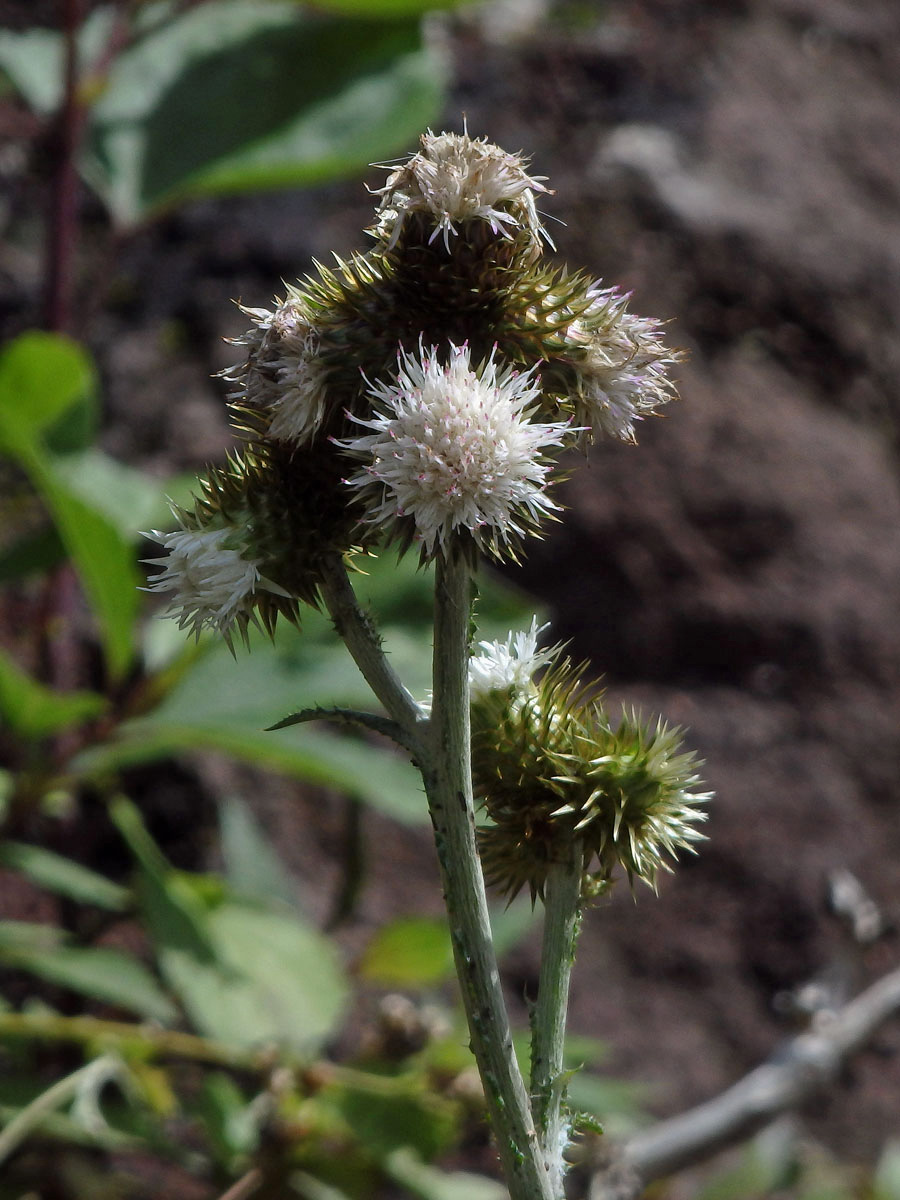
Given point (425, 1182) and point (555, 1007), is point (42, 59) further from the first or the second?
point (555, 1007)

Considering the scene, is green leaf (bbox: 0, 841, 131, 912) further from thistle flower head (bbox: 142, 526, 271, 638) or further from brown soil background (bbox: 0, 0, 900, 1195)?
thistle flower head (bbox: 142, 526, 271, 638)

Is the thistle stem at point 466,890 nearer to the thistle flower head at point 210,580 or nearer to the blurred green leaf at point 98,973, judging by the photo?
the thistle flower head at point 210,580

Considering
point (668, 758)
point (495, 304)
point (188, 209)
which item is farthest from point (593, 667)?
point (495, 304)

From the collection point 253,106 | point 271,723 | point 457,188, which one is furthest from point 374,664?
point 253,106

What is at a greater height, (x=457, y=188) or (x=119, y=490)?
Result: (x=119, y=490)

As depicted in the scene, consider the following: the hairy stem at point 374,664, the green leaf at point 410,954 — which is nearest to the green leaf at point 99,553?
the green leaf at point 410,954
